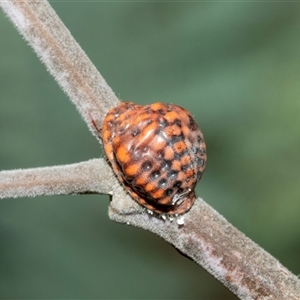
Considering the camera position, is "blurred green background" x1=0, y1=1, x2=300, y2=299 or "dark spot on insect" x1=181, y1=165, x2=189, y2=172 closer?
"dark spot on insect" x1=181, y1=165, x2=189, y2=172

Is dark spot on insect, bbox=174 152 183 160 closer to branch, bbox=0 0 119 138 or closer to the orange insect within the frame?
the orange insect

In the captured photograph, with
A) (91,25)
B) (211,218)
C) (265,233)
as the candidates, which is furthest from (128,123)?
(265,233)

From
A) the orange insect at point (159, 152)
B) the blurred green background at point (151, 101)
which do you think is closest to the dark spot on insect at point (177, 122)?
the orange insect at point (159, 152)

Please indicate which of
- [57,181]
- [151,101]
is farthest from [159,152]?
[151,101]

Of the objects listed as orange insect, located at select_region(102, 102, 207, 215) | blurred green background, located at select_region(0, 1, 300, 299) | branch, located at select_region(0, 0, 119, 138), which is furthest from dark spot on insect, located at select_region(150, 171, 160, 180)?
blurred green background, located at select_region(0, 1, 300, 299)

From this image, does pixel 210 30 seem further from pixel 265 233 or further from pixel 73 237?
pixel 73 237

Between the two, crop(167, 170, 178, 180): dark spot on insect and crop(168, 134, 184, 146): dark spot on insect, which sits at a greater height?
crop(168, 134, 184, 146): dark spot on insect
